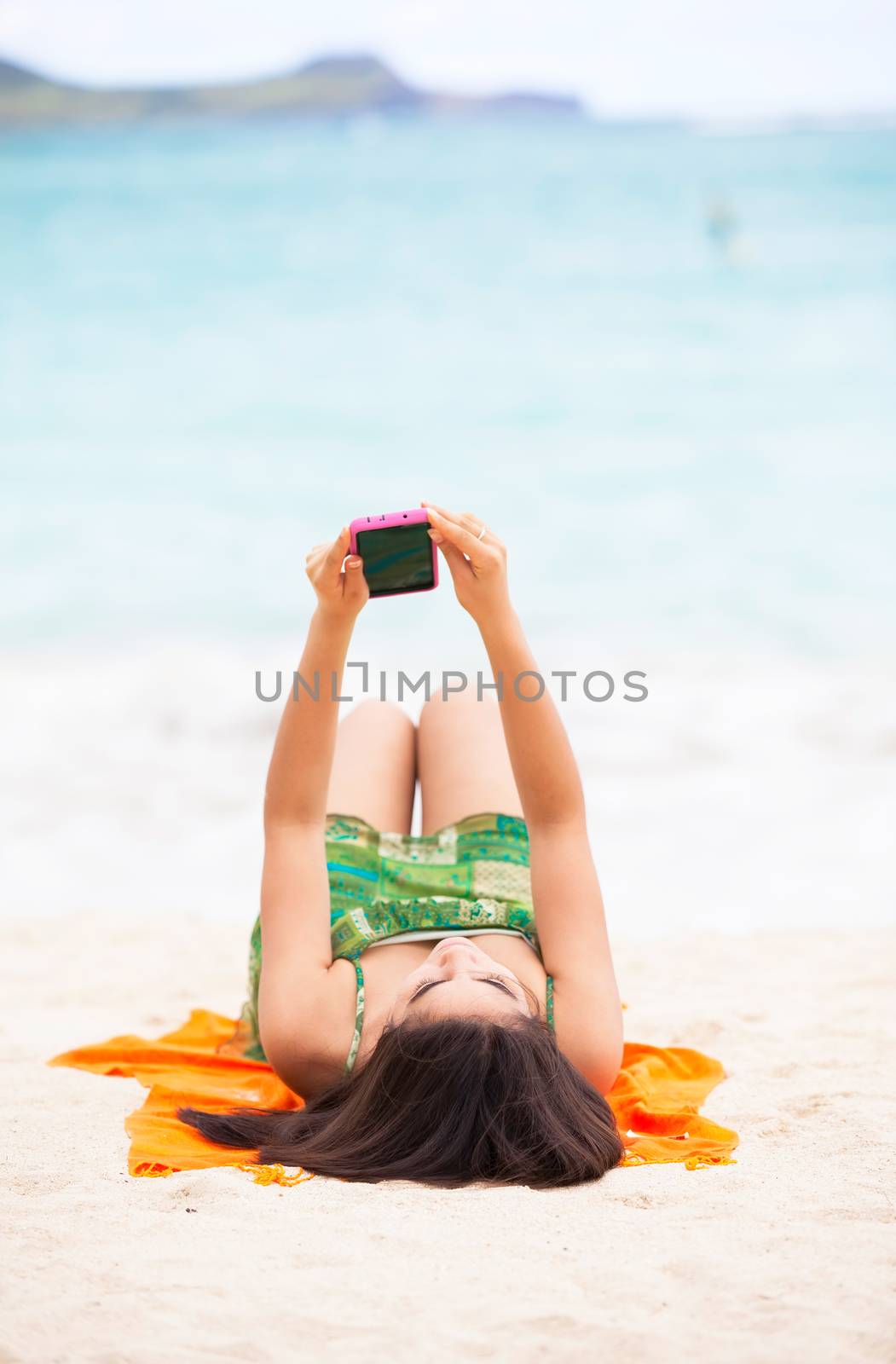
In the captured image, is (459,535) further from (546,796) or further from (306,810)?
(306,810)

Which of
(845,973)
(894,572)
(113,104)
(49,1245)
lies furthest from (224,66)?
(49,1245)

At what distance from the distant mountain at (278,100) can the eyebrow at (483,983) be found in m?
13.9

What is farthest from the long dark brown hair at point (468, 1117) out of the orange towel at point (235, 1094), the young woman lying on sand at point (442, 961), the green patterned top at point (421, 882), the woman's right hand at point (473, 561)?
the woman's right hand at point (473, 561)

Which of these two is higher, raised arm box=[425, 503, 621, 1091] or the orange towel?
raised arm box=[425, 503, 621, 1091]

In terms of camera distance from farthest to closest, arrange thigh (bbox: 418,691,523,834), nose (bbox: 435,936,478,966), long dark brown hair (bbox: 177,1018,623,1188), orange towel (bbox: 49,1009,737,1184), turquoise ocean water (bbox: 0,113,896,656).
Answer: turquoise ocean water (bbox: 0,113,896,656)
thigh (bbox: 418,691,523,834)
nose (bbox: 435,936,478,966)
orange towel (bbox: 49,1009,737,1184)
long dark brown hair (bbox: 177,1018,623,1188)

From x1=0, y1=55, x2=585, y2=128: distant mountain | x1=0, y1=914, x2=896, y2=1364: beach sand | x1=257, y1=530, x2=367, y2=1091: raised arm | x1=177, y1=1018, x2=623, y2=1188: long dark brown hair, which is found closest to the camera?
x1=0, y1=914, x2=896, y2=1364: beach sand

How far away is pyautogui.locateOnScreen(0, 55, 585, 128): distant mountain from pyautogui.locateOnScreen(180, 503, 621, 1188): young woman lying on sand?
13096 millimetres

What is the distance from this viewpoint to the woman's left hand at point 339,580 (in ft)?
7.99

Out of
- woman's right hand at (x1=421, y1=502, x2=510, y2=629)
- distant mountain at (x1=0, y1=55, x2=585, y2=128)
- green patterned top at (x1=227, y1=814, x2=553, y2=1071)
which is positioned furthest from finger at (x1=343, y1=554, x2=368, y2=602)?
distant mountain at (x1=0, y1=55, x2=585, y2=128)

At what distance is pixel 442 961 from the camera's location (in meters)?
2.34

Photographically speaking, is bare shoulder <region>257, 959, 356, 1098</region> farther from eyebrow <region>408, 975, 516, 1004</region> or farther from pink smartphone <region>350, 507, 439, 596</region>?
Result: pink smartphone <region>350, 507, 439, 596</region>

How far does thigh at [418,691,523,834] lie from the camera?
9.99 ft

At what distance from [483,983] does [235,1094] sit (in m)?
0.83

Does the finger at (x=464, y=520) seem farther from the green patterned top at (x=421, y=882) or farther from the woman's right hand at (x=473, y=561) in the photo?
the green patterned top at (x=421, y=882)
